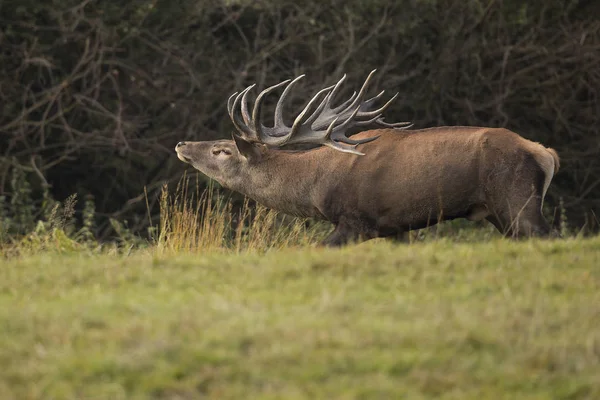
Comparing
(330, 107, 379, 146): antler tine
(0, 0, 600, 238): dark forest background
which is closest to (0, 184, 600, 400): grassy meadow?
(330, 107, 379, 146): antler tine

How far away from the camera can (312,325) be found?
5.99 metres

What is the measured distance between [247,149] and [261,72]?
21.6ft

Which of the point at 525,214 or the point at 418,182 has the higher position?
the point at 418,182

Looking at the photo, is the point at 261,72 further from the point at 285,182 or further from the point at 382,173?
the point at 382,173

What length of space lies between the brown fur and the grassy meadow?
1716 mm

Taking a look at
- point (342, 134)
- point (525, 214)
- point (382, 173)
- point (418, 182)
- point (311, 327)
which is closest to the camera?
point (311, 327)

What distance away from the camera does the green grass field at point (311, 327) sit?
5301 mm

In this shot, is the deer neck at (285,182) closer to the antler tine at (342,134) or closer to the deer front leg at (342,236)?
the antler tine at (342,134)

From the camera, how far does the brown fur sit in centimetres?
984

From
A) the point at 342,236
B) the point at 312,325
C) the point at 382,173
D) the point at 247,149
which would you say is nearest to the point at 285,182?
the point at 247,149

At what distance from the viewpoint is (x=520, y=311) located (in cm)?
633

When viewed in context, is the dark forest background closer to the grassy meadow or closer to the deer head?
the deer head

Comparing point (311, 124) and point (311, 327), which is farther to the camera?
point (311, 124)

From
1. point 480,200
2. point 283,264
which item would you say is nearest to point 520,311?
point 283,264
